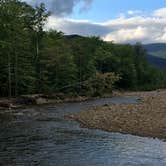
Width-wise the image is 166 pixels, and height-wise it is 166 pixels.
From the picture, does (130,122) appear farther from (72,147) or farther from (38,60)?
(38,60)

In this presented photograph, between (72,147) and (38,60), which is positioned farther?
(38,60)

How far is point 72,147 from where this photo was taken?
2825 cm

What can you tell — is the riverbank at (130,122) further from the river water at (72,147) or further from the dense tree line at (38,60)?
the dense tree line at (38,60)

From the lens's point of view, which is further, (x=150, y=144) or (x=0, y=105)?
(x=0, y=105)

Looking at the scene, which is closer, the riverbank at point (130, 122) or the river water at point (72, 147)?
the river water at point (72, 147)

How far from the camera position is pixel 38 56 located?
85062 millimetres

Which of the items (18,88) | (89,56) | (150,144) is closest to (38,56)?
(18,88)

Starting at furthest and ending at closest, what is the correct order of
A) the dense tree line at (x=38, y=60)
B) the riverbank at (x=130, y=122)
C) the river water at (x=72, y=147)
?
the dense tree line at (x=38, y=60) < the riverbank at (x=130, y=122) < the river water at (x=72, y=147)

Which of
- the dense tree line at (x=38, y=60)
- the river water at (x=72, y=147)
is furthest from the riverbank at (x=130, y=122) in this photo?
the dense tree line at (x=38, y=60)

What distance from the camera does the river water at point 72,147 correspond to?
938 inches

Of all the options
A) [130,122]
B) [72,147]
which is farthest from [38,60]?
[72,147]

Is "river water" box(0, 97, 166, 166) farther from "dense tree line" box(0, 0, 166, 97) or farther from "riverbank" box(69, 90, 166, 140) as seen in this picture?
"dense tree line" box(0, 0, 166, 97)

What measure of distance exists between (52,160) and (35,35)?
64298mm

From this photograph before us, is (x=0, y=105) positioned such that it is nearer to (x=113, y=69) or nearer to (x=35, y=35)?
(x=35, y=35)
